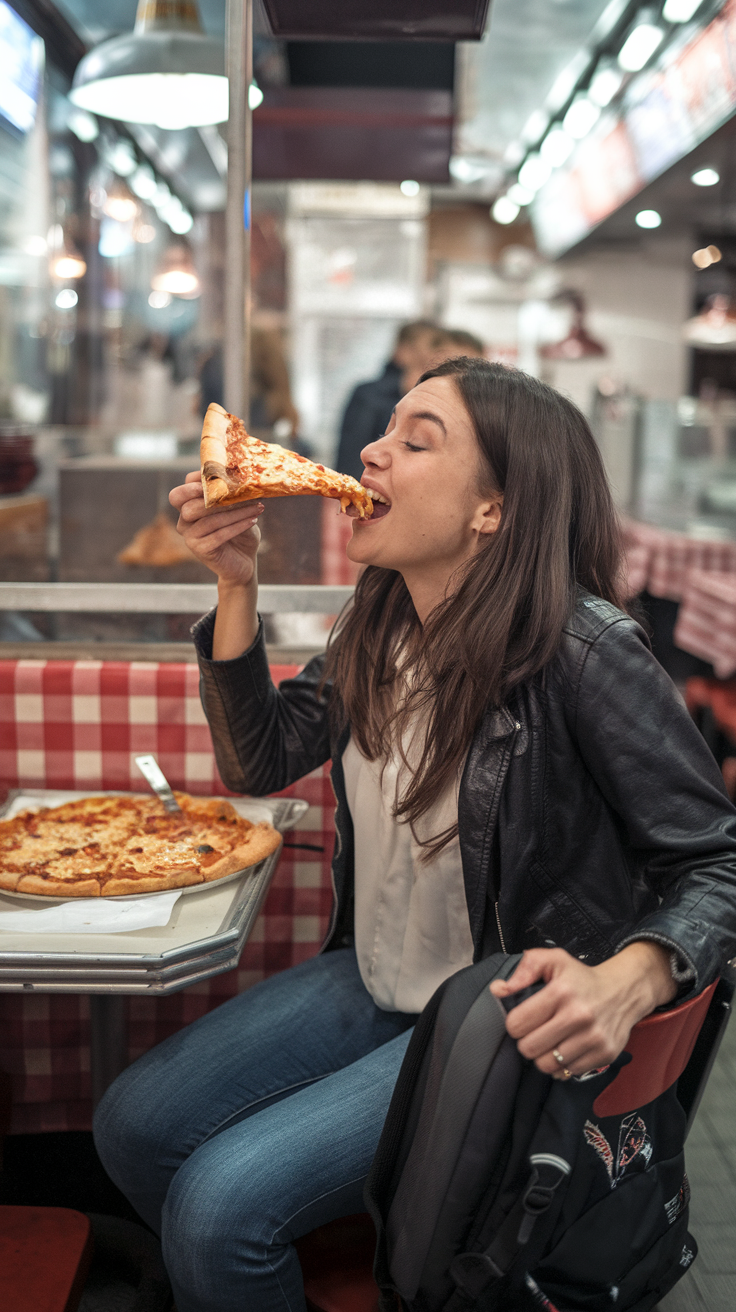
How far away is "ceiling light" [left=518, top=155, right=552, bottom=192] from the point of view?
405 inches

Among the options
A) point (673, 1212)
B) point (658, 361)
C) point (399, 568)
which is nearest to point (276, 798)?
point (399, 568)

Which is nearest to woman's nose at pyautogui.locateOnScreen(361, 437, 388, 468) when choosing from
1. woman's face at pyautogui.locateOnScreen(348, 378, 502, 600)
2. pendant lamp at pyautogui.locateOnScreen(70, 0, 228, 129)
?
woman's face at pyautogui.locateOnScreen(348, 378, 502, 600)

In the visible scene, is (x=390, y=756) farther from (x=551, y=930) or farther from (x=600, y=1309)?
(x=600, y=1309)

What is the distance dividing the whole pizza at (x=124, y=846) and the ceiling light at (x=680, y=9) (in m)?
5.61

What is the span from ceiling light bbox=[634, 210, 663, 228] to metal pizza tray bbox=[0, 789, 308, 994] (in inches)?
358

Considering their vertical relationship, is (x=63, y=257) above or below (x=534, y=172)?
below

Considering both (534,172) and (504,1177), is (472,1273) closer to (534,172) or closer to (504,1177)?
(504,1177)

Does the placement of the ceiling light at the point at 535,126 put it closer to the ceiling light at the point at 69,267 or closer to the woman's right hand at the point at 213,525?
the ceiling light at the point at 69,267

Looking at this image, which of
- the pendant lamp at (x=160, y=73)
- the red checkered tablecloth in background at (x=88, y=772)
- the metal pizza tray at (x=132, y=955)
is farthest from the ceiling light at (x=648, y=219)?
the metal pizza tray at (x=132, y=955)

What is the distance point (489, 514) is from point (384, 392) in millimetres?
3750

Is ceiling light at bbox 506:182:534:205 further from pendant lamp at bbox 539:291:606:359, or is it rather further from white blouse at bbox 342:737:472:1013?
white blouse at bbox 342:737:472:1013

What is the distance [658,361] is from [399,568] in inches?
472

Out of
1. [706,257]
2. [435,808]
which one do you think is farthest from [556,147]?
[435,808]

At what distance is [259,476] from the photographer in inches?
64.6
